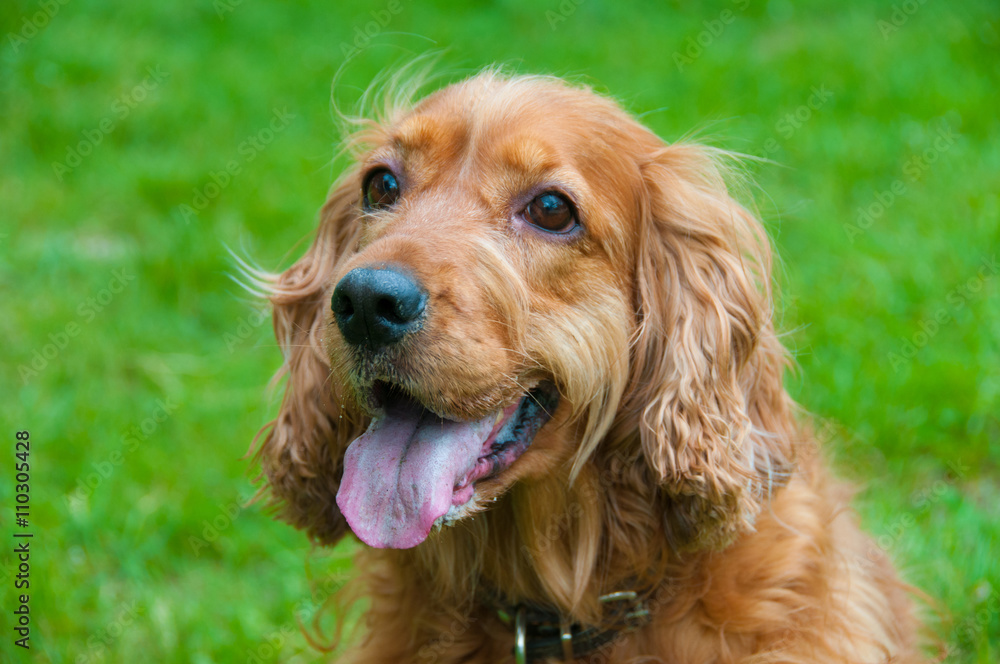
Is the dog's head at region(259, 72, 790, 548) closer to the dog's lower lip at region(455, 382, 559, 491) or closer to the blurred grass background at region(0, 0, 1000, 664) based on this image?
the dog's lower lip at region(455, 382, 559, 491)

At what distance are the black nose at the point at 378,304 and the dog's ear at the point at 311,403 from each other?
2.10 feet

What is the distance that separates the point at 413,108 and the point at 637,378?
4.17ft

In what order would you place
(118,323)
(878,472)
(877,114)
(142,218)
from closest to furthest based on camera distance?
(878,472) → (118,323) → (142,218) → (877,114)

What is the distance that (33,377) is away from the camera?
5.79 metres

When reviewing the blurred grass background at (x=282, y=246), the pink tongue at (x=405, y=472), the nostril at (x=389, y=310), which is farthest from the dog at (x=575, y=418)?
the blurred grass background at (x=282, y=246)

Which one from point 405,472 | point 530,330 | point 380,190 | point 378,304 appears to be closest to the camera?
point 378,304

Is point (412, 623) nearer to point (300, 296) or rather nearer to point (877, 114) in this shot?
point (300, 296)

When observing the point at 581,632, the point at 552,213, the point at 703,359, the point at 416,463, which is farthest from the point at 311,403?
the point at 703,359

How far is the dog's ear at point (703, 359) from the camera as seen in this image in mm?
3072

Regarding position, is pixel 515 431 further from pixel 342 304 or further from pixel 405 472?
pixel 342 304

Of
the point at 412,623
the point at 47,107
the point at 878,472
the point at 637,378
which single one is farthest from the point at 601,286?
the point at 47,107

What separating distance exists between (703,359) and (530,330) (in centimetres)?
59

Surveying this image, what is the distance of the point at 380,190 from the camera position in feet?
11.4

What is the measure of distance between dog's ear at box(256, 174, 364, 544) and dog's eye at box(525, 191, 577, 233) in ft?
2.53
